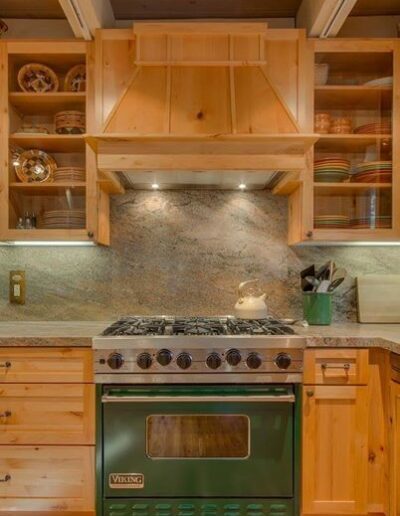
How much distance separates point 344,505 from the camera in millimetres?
1792

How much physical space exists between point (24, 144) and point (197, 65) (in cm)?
103

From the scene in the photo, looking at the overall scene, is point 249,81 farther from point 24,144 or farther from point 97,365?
point 97,365

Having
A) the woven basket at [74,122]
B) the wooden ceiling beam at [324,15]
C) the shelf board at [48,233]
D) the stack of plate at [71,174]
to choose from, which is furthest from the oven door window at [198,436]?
the wooden ceiling beam at [324,15]

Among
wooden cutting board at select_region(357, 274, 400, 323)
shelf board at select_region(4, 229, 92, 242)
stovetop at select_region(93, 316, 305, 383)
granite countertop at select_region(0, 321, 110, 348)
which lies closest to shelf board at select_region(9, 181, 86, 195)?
shelf board at select_region(4, 229, 92, 242)

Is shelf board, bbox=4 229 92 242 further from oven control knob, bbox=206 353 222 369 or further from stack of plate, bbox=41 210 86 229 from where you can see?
oven control knob, bbox=206 353 222 369

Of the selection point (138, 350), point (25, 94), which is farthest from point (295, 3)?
point (138, 350)

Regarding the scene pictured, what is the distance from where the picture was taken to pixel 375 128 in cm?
218

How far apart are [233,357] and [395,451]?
2.64 ft

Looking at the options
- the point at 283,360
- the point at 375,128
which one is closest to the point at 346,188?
the point at 375,128

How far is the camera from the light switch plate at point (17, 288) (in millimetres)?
2406

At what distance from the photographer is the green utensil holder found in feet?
7.11

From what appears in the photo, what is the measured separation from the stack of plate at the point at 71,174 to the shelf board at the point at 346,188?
1.26 meters

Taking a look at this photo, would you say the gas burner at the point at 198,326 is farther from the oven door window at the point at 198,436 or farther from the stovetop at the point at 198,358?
the oven door window at the point at 198,436

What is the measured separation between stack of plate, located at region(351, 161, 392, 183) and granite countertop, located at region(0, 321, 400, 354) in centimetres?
80
